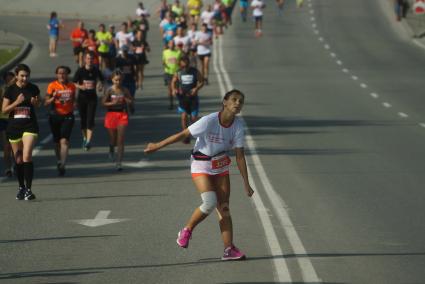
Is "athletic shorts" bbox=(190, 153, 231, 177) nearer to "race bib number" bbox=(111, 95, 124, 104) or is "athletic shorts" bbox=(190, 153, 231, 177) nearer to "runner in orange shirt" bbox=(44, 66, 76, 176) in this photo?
"runner in orange shirt" bbox=(44, 66, 76, 176)

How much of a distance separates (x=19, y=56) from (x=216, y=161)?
36.8 m


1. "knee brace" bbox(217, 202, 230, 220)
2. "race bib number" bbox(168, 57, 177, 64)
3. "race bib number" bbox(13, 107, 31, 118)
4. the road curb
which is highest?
"knee brace" bbox(217, 202, 230, 220)

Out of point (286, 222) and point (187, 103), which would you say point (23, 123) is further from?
point (187, 103)

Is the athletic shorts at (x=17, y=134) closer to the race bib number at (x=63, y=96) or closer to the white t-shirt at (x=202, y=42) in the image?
the race bib number at (x=63, y=96)

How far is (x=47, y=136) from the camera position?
26.4 metres

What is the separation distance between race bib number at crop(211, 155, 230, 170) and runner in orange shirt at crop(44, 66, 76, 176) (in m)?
7.55

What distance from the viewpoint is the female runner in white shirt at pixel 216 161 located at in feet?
38.3

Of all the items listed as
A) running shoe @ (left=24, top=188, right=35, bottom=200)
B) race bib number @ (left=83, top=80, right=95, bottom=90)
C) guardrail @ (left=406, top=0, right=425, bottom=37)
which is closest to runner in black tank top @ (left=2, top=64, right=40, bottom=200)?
running shoe @ (left=24, top=188, right=35, bottom=200)

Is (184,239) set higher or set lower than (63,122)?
higher

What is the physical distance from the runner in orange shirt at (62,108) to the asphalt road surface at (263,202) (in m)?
0.44

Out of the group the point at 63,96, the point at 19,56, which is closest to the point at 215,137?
the point at 63,96

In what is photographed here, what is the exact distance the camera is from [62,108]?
1945 cm

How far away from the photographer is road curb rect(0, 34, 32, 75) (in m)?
42.2

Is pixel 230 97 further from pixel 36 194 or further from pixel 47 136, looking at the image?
pixel 47 136
